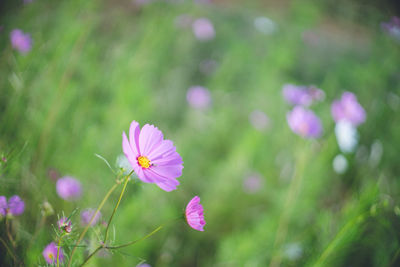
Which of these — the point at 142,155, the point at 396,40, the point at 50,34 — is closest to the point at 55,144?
the point at 50,34

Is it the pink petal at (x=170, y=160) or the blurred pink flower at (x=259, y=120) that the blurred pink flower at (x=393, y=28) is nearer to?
the blurred pink flower at (x=259, y=120)

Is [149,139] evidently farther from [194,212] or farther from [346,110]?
[346,110]

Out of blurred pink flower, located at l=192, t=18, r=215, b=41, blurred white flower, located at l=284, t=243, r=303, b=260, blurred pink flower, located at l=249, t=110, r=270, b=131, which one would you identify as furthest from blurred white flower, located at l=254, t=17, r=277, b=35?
blurred white flower, located at l=284, t=243, r=303, b=260

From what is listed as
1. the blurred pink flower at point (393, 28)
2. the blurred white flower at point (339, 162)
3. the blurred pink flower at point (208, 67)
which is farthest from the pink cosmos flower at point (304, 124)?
the blurred pink flower at point (208, 67)

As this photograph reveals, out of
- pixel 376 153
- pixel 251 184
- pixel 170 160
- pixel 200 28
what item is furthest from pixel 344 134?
pixel 200 28

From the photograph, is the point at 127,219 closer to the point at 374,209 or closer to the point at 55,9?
the point at 374,209

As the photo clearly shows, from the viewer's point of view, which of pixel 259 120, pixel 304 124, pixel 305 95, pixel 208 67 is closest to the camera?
pixel 304 124
